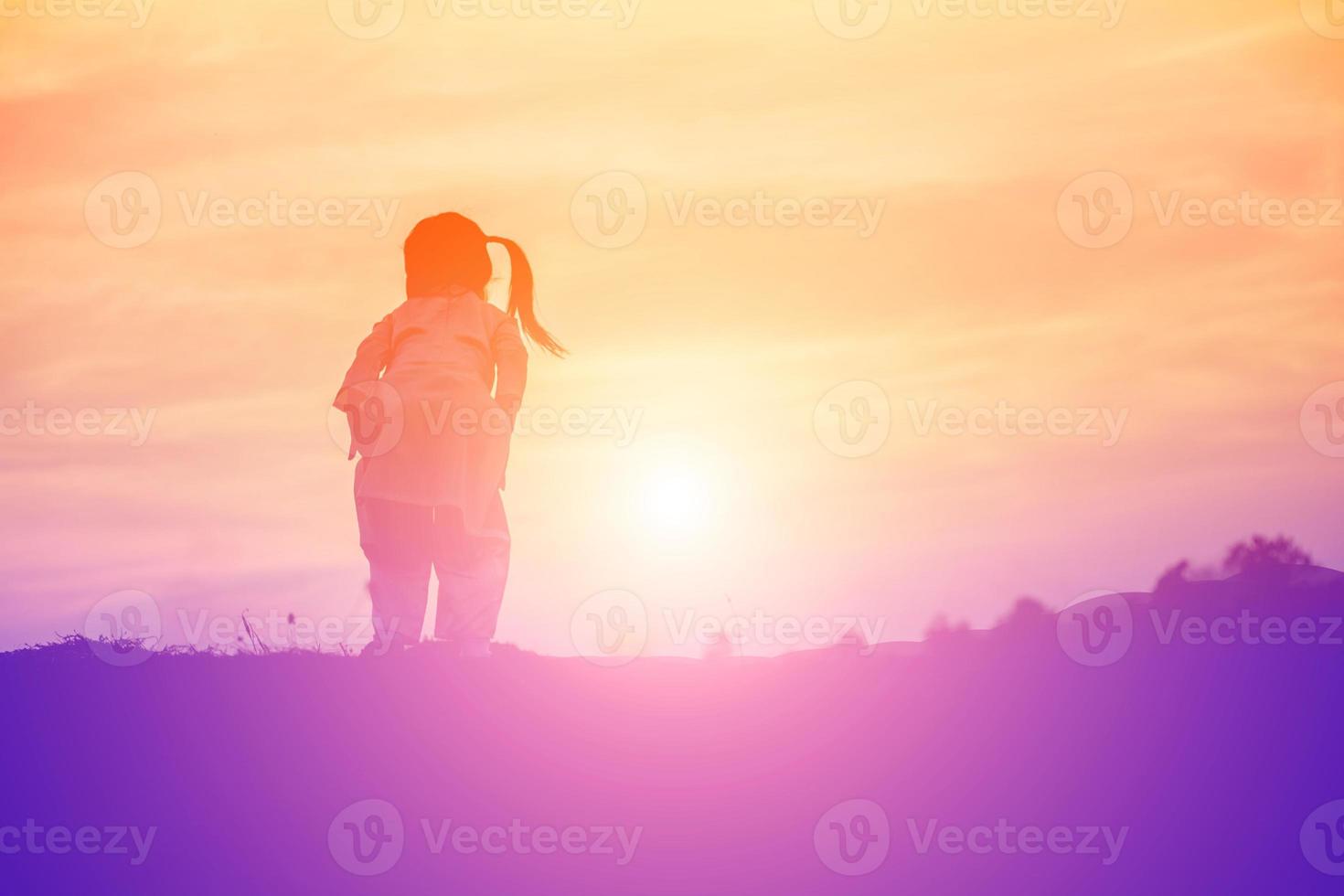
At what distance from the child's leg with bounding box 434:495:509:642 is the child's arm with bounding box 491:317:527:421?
1.03 meters

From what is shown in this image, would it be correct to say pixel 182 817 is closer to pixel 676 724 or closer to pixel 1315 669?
pixel 676 724

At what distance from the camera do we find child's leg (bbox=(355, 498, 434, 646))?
12922 mm

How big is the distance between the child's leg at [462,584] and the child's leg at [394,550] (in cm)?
16

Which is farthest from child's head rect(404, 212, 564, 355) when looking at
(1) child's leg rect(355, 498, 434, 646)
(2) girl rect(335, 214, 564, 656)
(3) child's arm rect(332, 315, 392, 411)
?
(1) child's leg rect(355, 498, 434, 646)

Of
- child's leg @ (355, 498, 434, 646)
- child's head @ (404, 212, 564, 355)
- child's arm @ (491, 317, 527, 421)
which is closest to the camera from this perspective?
child's leg @ (355, 498, 434, 646)

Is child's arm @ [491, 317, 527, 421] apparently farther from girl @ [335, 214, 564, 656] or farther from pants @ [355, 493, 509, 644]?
pants @ [355, 493, 509, 644]

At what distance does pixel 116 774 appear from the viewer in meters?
10.2

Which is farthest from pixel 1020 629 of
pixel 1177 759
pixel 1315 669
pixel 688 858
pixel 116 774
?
pixel 116 774

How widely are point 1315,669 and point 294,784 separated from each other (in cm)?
755

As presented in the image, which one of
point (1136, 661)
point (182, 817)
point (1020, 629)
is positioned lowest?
point (182, 817)

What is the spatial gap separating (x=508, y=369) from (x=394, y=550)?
1773 mm

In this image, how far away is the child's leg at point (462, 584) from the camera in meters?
13.0

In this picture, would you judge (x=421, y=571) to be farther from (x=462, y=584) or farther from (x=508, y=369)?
(x=508, y=369)

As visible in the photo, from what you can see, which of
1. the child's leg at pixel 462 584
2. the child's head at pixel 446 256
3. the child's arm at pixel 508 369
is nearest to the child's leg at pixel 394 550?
the child's leg at pixel 462 584
